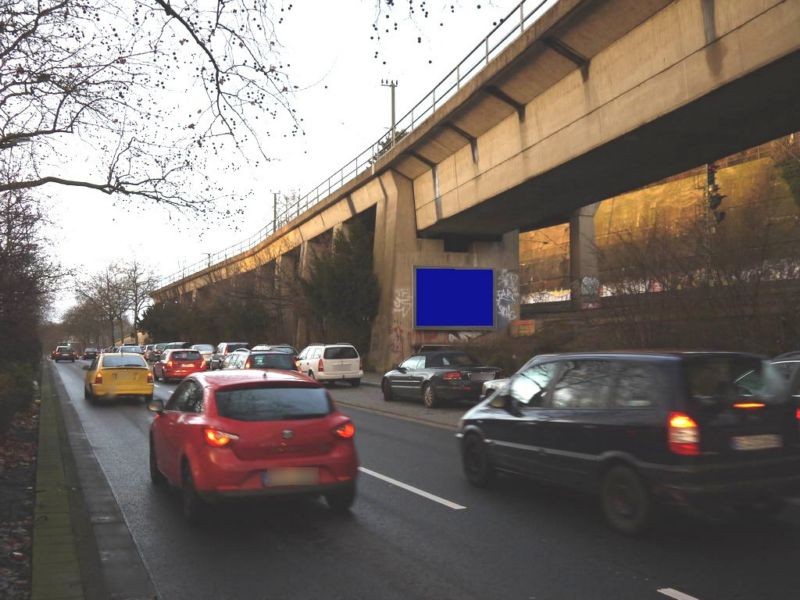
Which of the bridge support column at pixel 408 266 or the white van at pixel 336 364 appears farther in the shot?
the bridge support column at pixel 408 266

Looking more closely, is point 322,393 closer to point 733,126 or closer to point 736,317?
point 736,317

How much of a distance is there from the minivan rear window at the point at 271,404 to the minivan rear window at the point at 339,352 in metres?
19.2

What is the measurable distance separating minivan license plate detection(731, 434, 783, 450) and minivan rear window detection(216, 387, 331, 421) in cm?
376

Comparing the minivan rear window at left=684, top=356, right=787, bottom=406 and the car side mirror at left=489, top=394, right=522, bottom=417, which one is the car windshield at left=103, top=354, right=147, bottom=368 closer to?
the car side mirror at left=489, top=394, right=522, bottom=417

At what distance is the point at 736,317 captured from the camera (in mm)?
15742

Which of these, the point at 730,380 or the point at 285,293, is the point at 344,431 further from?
the point at 285,293

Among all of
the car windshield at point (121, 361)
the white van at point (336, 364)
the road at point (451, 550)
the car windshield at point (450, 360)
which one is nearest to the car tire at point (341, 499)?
the road at point (451, 550)

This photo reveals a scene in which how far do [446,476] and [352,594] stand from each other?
436 cm

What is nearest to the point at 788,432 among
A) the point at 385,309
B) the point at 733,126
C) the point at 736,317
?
the point at 736,317

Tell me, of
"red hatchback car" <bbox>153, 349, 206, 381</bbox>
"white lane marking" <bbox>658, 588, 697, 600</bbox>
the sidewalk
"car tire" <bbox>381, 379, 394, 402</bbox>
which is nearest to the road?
"white lane marking" <bbox>658, 588, 697, 600</bbox>

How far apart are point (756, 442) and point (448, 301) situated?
2577 centimetres

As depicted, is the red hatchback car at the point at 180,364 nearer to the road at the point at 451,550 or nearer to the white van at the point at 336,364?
the white van at the point at 336,364

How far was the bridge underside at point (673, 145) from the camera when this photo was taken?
47.1 feet

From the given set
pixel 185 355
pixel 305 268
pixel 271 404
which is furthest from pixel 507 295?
pixel 271 404
